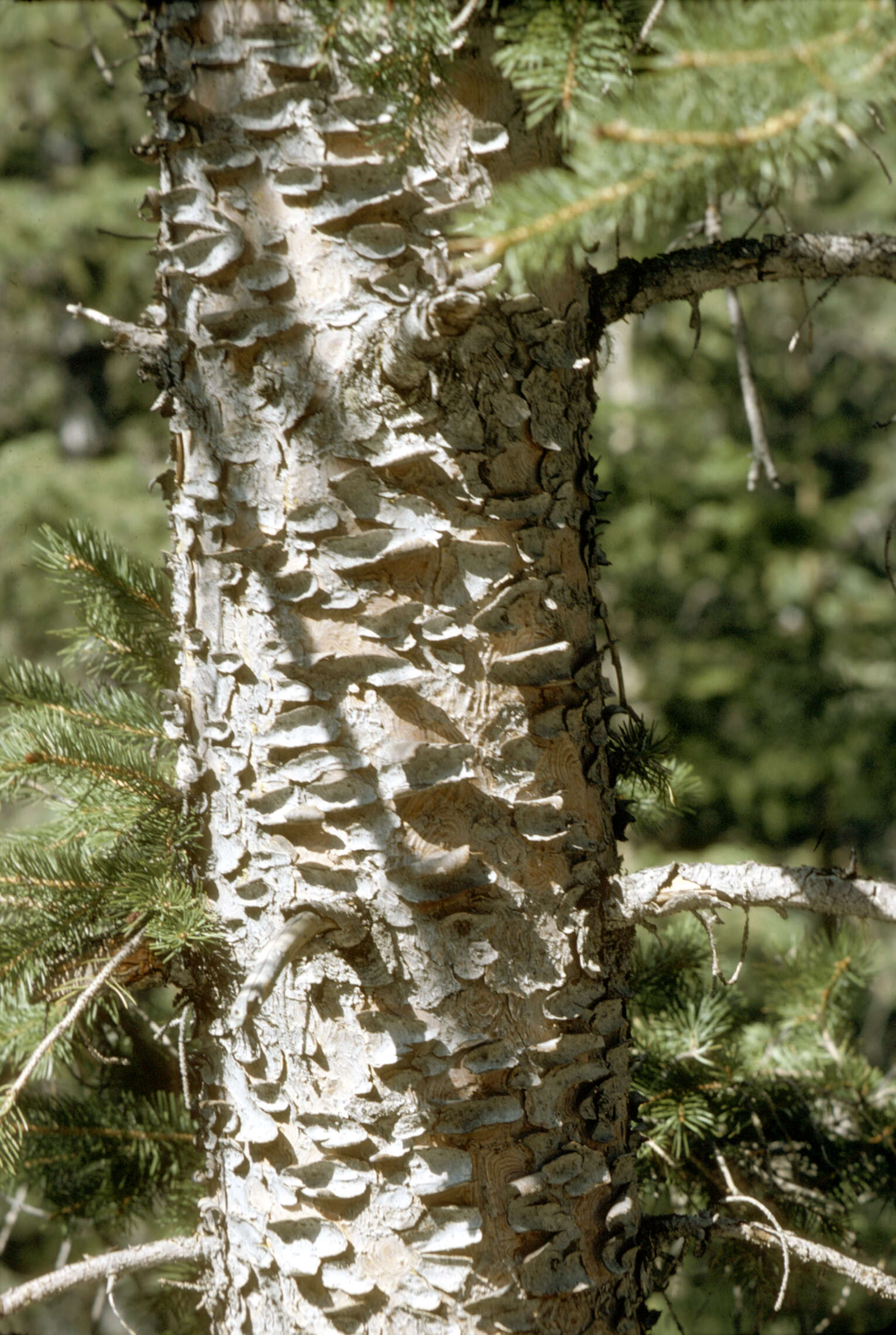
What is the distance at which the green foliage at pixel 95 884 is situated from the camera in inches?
46.3

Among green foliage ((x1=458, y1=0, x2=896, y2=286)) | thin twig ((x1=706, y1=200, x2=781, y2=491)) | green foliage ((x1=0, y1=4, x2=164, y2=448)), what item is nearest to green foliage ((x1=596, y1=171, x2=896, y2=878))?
thin twig ((x1=706, y1=200, x2=781, y2=491))

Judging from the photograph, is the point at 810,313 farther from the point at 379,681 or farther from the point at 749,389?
the point at 379,681

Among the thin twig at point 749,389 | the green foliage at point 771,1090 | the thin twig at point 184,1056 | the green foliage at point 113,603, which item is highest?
the thin twig at point 749,389

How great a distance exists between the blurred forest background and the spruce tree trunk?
281cm

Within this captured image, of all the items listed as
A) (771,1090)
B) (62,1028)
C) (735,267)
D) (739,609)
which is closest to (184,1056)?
(62,1028)

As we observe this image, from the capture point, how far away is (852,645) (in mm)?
4777

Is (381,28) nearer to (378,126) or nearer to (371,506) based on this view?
(378,126)

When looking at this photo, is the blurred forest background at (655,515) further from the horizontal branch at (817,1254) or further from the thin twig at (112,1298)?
the thin twig at (112,1298)

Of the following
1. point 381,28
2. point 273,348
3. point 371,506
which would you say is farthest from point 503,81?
point 371,506

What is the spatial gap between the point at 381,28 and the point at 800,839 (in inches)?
231

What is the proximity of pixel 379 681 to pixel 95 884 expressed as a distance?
1.71 ft

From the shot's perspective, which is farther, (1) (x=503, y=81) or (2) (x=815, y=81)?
(1) (x=503, y=81)

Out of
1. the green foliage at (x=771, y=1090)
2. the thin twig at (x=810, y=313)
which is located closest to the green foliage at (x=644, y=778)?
the green foliage at (x=771, y=1090)

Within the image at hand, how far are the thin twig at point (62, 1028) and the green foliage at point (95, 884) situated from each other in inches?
1.4
